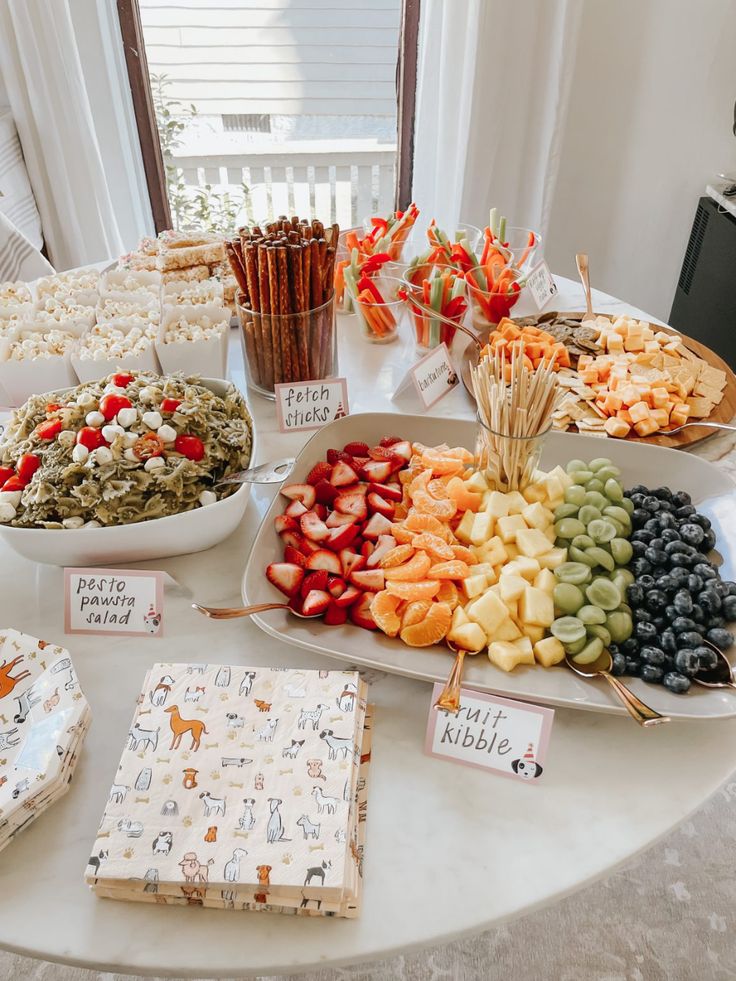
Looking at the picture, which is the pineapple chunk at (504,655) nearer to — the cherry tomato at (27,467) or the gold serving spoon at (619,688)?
the gold serving spoon at (619,688)

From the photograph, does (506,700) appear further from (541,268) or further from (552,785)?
(541,268)

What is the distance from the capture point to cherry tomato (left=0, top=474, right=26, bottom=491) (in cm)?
102

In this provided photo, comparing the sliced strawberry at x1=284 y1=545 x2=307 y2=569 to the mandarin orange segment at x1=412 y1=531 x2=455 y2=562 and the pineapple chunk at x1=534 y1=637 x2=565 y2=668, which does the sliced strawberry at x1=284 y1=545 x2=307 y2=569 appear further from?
the pineapple chunk at x1=534 y1=637 x2=565 y2=668

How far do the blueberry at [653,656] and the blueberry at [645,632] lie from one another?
19 millimetres

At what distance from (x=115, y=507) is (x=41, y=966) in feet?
3.37

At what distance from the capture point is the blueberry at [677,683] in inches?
32.7

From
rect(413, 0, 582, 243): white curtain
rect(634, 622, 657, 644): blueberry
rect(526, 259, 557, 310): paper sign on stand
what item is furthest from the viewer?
rect(413, 0, 582, 243): white curtain

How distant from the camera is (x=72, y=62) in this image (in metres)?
2.41

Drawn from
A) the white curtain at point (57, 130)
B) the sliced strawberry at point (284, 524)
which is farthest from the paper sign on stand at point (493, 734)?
the white curtain at point (57, 130)

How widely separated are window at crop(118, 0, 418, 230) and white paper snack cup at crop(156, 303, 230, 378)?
73.0 inches

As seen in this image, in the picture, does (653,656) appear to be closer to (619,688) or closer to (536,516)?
(619,688)

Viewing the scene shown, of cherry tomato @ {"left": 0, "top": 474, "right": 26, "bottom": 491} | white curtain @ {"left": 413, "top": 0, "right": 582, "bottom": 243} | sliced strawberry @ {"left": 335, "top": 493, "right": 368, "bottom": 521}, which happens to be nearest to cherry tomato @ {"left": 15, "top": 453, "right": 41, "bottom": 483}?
cherry tomato @ {"left": 0, "top": 474, "right": 26, "bottom": 491}

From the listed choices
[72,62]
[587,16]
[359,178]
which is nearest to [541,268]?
[587,16]

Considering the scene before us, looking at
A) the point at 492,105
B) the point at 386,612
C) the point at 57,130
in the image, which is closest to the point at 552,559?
the point at 386,612
